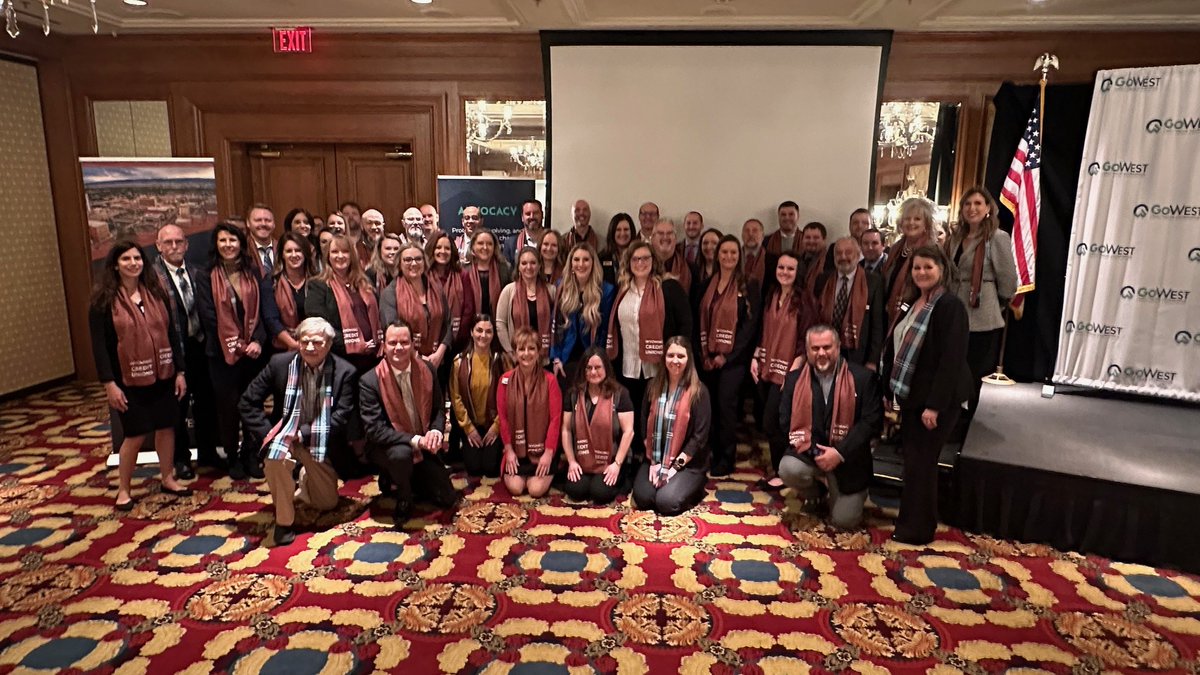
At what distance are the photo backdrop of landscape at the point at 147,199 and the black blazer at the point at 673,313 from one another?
13.1ft

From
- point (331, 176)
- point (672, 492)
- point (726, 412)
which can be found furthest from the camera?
point (331, 176)

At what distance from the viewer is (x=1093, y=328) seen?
5.30 meters

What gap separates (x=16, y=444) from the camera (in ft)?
16.0

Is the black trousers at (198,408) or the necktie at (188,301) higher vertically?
the necktie at (188,301)

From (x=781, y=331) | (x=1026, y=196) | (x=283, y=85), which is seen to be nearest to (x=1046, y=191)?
(x=1026, y=196)

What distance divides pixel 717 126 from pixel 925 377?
348 cm

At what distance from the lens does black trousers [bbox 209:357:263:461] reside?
4234 millimetres

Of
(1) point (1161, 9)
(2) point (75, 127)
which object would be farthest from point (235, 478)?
(1) point (1161, 9)

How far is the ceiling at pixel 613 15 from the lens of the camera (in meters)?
5.29

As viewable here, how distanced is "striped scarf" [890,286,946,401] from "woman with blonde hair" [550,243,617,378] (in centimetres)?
172

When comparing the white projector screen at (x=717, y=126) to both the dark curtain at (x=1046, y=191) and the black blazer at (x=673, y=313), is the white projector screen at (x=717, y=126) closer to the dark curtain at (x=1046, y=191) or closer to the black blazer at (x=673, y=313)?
the dark curtain at (x=1046, y=191)

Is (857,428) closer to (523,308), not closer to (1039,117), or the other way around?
(523,308)

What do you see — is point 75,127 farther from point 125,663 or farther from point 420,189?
point 125,663

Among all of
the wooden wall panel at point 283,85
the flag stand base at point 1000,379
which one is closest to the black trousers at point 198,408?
the wooden wall panel at point 283,85
